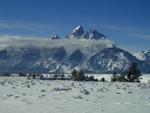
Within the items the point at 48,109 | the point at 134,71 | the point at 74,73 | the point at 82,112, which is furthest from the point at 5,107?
the point at 74,73

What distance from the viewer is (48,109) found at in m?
21.4

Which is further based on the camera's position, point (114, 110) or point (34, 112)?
point (114, 110)

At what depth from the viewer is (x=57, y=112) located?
20.2 m

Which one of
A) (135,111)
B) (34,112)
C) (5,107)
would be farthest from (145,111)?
(5,107)

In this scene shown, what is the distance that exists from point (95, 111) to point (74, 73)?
108 metres

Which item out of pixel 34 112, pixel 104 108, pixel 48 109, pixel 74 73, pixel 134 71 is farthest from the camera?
pixel 74 73

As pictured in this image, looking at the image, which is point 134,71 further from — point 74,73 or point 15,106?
point 15,106

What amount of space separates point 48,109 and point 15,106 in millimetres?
2425

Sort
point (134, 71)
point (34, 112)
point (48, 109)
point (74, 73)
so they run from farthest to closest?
point (74, 73), point (134, 71), point (48, 109), point (34, 112)

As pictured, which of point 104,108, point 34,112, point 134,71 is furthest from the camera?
point 134,71

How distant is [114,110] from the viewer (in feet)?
71.7

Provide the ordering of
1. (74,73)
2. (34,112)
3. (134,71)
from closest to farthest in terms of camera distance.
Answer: (34,112), (134,71), (74,73)

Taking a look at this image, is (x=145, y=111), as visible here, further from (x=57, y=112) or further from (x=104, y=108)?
(x=57, y=112)

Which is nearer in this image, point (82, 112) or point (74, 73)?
point (82, 112)
